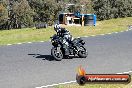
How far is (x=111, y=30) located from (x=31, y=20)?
5310cm

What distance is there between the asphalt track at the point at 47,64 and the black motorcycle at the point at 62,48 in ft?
0.91

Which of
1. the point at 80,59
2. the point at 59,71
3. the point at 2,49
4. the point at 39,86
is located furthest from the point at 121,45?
the point at 39,86

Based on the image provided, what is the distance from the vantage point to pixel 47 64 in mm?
14953

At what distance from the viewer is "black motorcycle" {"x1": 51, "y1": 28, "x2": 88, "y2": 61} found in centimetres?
1590

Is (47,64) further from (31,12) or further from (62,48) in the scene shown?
(31,12)

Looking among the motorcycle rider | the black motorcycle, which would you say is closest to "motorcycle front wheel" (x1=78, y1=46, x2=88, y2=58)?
the black motorcycle

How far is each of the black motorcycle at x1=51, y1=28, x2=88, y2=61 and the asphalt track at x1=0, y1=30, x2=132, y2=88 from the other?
279 mm

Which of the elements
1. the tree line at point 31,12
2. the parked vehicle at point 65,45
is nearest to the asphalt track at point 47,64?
the parked vehicle at point 65,45

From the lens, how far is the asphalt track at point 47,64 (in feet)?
39.2

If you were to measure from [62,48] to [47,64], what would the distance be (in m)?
1.59

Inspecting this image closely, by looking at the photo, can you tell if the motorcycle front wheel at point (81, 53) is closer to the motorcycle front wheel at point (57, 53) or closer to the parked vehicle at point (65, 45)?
the parked vehicle at point (65, 45)

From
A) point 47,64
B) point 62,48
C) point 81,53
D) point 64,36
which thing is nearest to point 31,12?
point 64,36

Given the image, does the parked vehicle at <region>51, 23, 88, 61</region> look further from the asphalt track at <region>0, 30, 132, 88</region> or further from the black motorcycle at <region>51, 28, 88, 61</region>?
Answer: the asphalt track at <region>0, 30, 132, 88</region>

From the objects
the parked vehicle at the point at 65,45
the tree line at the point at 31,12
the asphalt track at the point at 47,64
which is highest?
the parked vehicle at the point at 65,45
